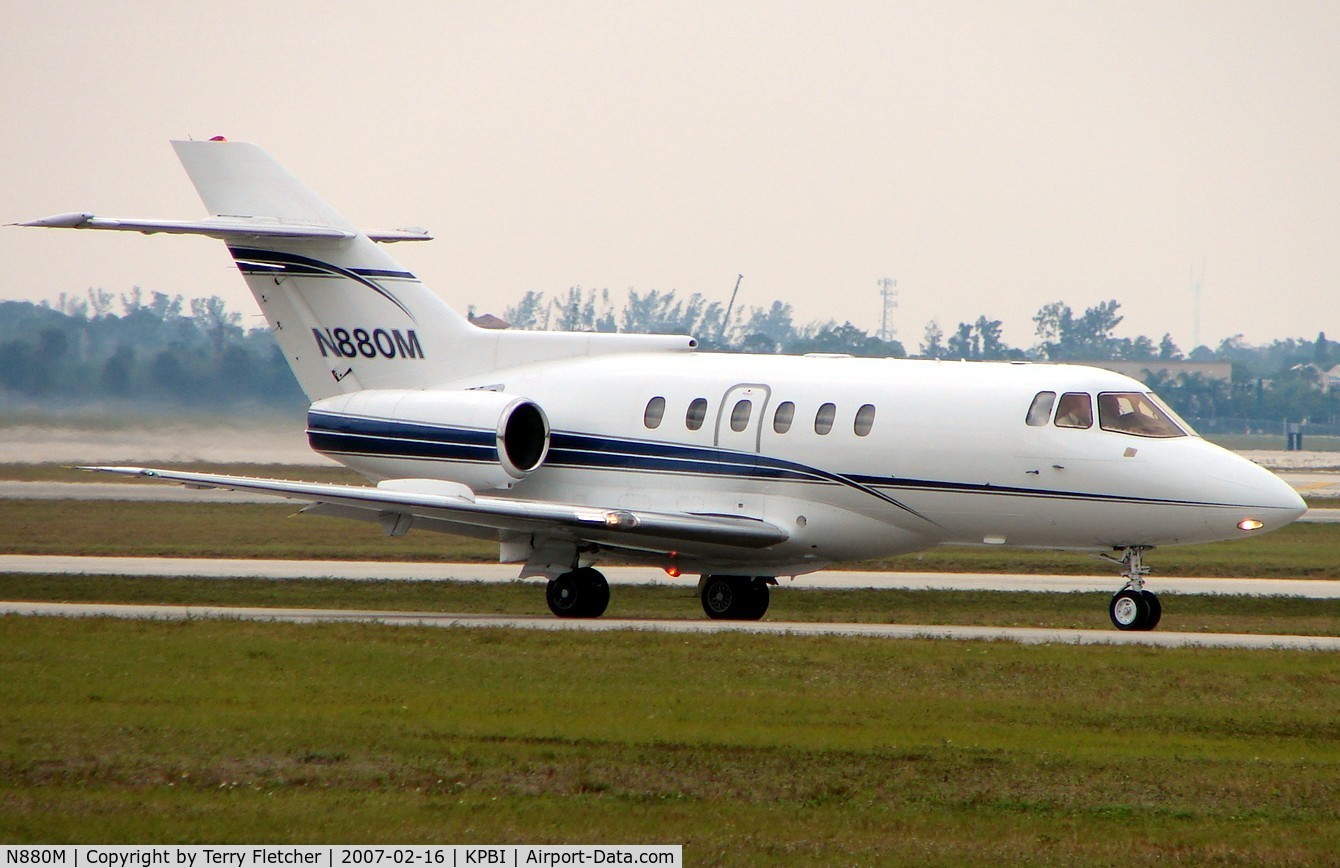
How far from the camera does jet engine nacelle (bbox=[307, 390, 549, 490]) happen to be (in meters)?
23.7

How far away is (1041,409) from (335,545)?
63.0 ft

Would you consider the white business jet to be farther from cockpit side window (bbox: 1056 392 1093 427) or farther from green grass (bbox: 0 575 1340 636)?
green grass (bbox: 0 575 1340 636)

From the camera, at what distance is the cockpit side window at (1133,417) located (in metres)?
20.5

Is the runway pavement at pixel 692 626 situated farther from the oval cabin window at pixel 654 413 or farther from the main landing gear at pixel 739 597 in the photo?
the oval cabin window at pixel 654 413

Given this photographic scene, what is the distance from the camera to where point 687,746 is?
1281cm

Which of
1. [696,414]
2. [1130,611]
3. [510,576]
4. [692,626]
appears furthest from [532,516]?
[510,576]

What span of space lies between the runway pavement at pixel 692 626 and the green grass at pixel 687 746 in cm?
117

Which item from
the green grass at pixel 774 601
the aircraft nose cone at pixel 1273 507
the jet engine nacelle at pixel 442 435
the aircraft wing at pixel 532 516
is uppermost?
the jet engine nacelle at pixel 442 435

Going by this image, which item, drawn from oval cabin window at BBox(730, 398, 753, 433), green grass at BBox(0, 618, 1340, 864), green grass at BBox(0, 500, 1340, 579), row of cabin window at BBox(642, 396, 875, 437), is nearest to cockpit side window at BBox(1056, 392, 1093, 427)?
row of cabin window at BBox(642, 396, 875, 437)

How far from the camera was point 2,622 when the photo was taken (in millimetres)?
19734

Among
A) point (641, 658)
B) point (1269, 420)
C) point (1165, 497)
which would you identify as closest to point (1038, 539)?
point (1165, 497)

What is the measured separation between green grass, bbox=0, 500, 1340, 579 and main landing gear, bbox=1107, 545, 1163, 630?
11492 mm

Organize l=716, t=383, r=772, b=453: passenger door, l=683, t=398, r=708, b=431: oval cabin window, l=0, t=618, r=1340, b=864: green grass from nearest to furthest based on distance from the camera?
l=0, t=618, r=1340, b=864: green grass
l=716, t=383, r=772, b=453: passenger door
l=683, t=398, r=708, b=431: oval cabin window

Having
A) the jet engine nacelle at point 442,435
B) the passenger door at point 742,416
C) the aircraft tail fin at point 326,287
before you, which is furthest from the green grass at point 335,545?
the passenger door at point 742,416
